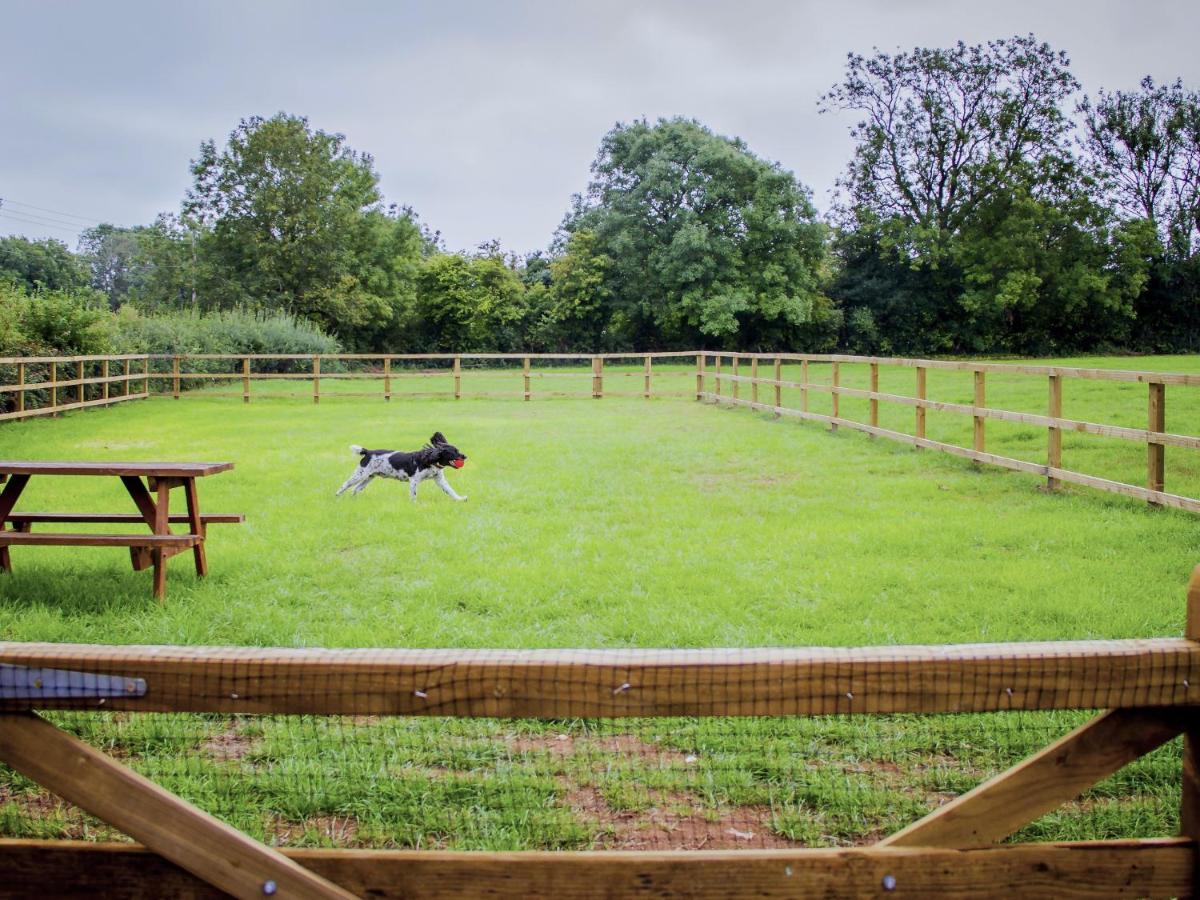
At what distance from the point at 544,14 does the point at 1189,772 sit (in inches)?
928

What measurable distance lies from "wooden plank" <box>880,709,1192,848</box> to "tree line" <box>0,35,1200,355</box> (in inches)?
1507

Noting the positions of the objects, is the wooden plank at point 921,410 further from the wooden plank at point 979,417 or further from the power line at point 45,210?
the power line at point 45,210

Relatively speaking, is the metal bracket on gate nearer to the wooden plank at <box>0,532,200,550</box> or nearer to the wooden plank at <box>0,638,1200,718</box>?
the wooden plank at <box>0,638,1200,718</box>

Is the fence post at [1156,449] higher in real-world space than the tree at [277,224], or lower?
lower

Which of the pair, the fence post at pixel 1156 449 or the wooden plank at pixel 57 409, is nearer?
the fence post at pixel 1156 449

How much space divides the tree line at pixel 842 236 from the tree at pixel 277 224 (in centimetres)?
10

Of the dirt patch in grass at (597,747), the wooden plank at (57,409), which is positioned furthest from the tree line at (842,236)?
the dirt patch in grass at (597,747)

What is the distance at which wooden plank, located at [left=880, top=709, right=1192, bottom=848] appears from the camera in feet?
5.25

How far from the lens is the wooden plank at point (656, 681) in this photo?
1524 millimetres

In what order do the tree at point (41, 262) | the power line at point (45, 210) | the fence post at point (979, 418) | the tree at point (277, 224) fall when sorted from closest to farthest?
the fence post at point (979, 418), the tree at point (277, 224), the tree at point (41, 262), the power line at point (45, 210)

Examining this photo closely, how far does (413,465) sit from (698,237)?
3245cm

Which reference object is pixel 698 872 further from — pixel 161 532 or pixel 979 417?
pixel 979 417

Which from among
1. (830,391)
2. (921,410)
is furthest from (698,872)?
(830,391)

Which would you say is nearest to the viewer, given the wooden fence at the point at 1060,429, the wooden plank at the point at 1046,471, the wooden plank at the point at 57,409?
the wooden plank at the point at 1046,471
